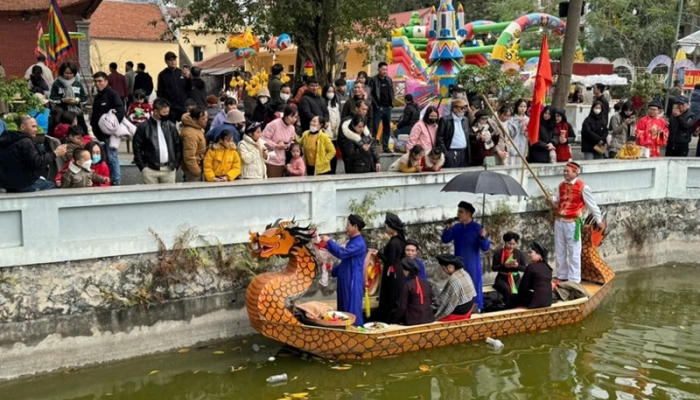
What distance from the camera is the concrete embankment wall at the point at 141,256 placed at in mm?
8422

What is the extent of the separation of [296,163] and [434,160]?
211 cm

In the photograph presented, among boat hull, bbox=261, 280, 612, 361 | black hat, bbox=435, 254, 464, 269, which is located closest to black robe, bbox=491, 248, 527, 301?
boat hull, bbox=261, 280, 612, 361

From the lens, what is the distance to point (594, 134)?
46.8 feet

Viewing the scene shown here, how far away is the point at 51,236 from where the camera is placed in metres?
8.57

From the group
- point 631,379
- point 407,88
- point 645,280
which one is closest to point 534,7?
point 407,88

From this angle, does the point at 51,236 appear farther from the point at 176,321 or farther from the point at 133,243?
the point at 176,321

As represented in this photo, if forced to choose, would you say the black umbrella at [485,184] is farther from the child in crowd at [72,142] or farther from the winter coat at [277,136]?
the child in crowd at [72,142]

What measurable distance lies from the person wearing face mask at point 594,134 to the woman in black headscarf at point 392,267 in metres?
6.25

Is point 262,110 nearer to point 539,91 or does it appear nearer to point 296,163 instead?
point 296,163

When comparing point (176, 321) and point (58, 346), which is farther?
point (176, 321)

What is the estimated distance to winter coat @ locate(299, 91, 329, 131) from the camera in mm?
12203

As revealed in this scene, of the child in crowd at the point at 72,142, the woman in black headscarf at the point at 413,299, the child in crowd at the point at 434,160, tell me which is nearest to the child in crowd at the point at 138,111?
the child in crowd at the point at 72,142

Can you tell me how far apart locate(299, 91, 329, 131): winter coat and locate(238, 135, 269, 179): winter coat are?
6.26 ft

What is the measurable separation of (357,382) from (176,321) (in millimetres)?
2401
